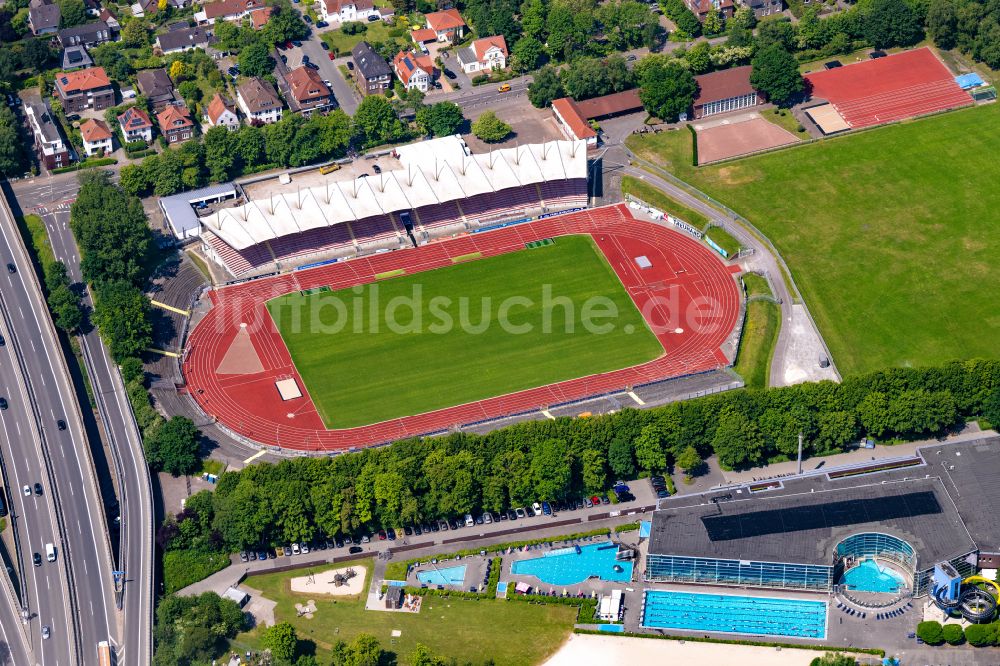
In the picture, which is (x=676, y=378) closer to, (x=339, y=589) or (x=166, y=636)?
(x=339, y=589)

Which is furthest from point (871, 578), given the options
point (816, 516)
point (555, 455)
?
point (555, 455)

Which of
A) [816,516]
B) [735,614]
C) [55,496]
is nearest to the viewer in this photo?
[735,614]

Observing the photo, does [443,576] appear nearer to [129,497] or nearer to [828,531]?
[129,497]

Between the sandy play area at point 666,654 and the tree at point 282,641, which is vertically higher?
the tree at point 282,641

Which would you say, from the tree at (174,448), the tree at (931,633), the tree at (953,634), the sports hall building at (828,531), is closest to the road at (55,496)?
the tree at (174,448)

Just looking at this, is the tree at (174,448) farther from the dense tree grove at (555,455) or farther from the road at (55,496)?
the road at (55,496)

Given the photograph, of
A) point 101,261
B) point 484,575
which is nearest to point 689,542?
point 484,575
